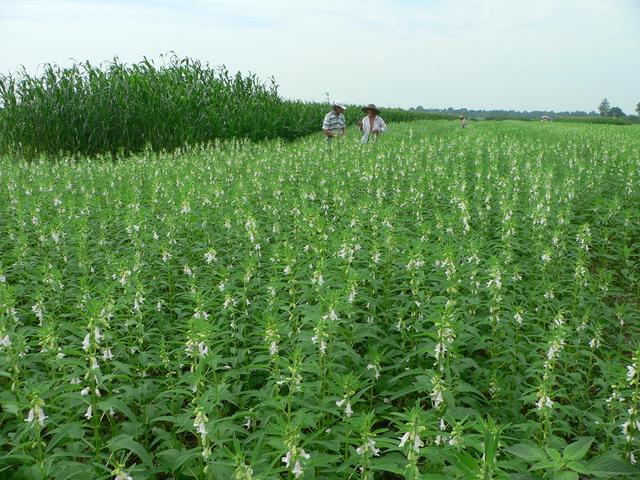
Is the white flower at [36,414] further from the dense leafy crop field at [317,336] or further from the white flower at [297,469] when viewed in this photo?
the white flower at [297,469]

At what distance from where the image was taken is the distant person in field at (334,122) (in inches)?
703

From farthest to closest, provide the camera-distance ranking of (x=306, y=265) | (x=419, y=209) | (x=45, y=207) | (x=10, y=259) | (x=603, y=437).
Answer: (x=45, y=207) → (x=419, y=209) → (x=10, y=259) → (x=306, y=265) → (x=603, y=437)

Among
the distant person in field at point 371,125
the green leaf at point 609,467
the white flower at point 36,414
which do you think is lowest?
the green leaf at point 609,467

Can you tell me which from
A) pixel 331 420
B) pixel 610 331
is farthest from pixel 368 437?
pixel 610 331

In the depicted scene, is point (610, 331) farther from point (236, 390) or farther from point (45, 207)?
point (45, 207)

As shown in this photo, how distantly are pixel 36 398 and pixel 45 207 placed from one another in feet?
21.4

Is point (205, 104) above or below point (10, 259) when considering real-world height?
above

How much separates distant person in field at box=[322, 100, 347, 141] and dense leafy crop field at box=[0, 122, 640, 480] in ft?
25.2

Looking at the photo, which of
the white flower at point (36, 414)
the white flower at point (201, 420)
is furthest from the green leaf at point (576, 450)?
the white flower at point (36, 414)

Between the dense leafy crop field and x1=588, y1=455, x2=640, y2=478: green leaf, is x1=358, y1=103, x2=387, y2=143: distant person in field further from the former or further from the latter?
x1=588, y1=455, x2=640, y2=478: green leaf

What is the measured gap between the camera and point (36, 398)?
2812 millimetres

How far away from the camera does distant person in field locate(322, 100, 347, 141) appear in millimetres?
17844

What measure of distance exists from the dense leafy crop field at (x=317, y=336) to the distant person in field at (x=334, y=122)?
767 centimetres

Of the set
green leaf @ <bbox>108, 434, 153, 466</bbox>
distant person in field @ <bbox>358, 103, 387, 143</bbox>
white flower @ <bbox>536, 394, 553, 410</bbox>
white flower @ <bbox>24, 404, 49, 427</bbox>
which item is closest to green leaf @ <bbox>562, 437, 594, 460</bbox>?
white flower @ <bbox>536, 394, 553, 410</bbox>
